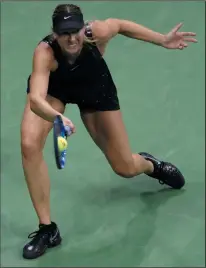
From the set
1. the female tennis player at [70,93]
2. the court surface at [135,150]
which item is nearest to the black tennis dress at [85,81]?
the female tennis player at [70,93]

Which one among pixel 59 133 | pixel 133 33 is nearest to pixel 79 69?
pixel 133 33

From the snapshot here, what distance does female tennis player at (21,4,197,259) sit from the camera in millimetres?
3895

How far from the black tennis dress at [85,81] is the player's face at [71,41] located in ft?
0.30

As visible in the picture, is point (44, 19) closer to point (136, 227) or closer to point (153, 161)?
point (153, 161)

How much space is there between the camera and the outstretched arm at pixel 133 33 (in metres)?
4.13

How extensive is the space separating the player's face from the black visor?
28 mm

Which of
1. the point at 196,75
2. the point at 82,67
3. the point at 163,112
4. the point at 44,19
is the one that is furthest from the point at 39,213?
the point at 44,19

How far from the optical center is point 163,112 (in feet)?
19.1

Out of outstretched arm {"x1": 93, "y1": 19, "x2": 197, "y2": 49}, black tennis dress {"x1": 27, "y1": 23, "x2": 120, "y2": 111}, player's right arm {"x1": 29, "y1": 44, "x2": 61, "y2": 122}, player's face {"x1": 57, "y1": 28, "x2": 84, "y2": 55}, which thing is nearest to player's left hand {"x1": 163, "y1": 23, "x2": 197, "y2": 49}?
outstretched arm {"x1": 93, "y1": 19, "x2": 197, "y2": 49}

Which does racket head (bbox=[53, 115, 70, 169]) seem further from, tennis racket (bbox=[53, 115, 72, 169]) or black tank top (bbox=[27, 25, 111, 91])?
black tank top (bbox=[27, 25, 111, 91])

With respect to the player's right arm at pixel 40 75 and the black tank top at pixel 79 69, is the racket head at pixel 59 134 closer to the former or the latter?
the player's right arm at pixel 40 75

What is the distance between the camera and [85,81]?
4.24 m

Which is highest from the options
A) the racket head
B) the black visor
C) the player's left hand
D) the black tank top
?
the black visor

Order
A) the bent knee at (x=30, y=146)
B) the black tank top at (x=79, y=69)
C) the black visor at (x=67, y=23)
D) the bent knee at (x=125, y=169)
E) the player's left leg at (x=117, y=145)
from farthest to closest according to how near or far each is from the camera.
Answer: the bent knee at (x=125, y=169)
the player's left leg at (x=117, y=145)
the bent knee at (x=30, y=146)
the black tank top at (x=79, y=69)
the black visor at (x=67, y=23)
